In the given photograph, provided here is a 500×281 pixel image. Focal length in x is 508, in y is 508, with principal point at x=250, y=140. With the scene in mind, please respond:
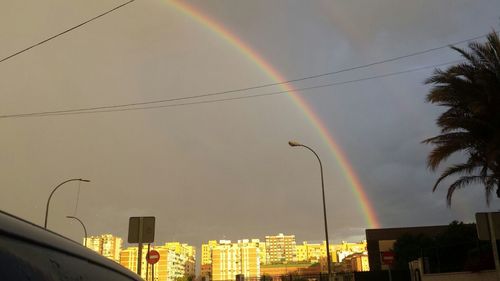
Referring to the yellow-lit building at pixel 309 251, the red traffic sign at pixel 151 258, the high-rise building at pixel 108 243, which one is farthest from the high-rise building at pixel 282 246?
the red traffic sign at pixel 151 258

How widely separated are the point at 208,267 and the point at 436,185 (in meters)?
88.6

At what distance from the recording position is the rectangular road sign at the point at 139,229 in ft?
33.9

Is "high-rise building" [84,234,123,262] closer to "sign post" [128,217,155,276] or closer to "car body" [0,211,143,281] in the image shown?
"sign post" [128,217,155,276]

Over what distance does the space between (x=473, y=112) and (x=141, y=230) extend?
12750mm

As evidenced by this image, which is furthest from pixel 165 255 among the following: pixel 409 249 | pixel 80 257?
pixel 80 257

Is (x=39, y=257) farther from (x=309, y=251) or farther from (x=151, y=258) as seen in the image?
(x=309, y=251)

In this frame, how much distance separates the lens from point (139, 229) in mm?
10430

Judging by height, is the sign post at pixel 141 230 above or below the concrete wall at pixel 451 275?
above

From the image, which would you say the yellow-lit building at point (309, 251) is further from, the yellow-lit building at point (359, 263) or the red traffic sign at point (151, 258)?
the red traffic sign at point (151, 258)

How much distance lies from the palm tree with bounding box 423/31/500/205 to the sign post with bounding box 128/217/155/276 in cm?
1200

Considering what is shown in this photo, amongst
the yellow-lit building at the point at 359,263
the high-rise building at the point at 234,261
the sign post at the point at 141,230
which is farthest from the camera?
the high-rise building at the point at 234,261

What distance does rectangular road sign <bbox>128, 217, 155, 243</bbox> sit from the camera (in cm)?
1033

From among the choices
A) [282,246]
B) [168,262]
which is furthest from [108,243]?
[282,246]

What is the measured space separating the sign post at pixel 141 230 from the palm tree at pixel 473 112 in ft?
39.4
